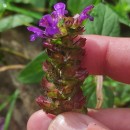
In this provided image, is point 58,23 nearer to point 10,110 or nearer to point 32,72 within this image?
point 32,72

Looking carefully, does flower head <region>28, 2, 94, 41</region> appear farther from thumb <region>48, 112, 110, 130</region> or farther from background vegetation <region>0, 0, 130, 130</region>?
background vegetation <region>0, 0, 130, 130</region>

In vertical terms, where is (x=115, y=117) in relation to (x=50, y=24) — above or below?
below

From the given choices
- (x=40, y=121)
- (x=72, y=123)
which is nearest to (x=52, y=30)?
(x=72, y=123)

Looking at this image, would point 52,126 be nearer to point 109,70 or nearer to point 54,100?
point 54,100

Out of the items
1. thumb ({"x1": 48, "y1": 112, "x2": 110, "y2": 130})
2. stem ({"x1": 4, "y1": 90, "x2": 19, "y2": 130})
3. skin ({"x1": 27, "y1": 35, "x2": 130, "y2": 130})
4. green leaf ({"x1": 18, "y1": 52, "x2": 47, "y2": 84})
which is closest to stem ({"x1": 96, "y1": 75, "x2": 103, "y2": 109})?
skin ({"x1": 27, "y1": 35, "x2": 130, "y2": 130})

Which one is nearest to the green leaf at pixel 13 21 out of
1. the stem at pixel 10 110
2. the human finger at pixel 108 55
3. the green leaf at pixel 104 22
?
the stem at pixel 10 110
